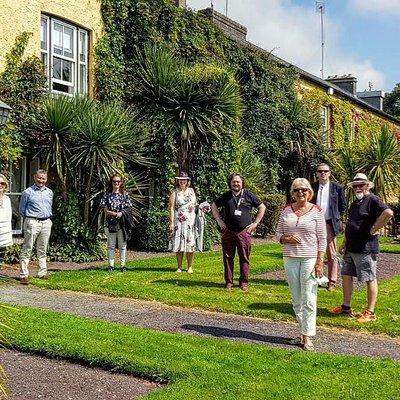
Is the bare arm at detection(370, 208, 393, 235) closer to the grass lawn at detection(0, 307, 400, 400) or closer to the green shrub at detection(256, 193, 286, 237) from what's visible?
the grass lawn at detection(0, 307, 400, 400)

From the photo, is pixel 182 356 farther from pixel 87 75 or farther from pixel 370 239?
pixel 87 75

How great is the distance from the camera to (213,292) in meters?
8.77

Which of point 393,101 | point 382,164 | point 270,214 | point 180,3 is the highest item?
point 393,101

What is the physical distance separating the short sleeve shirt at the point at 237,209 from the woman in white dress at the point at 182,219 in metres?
1.35

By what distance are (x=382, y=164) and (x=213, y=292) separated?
12572 mm

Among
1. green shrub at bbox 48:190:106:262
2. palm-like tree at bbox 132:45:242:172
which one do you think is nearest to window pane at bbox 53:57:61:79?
palm-like tree at bbox 132:45:242:172

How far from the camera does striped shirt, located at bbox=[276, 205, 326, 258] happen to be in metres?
6.16

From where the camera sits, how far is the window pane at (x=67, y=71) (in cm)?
1502

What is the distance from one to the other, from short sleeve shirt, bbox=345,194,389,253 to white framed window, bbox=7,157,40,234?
820cm

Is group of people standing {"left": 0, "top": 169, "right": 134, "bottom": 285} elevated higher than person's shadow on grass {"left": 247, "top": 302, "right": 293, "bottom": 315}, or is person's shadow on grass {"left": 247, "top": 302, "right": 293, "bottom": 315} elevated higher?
group of people standing {"left": 0, "top": 169, "right": 134, "bottom": 285}

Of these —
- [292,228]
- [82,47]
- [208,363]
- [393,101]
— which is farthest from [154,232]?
[393,101]

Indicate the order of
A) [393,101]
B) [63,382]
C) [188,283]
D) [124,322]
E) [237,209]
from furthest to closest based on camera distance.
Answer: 1. [393,101]
2. [188,283]
3. [237,209]
4. [124,322]
5. [63,382]

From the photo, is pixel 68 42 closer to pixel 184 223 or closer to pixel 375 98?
pixel 184 223

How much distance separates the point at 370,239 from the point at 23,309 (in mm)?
4338
